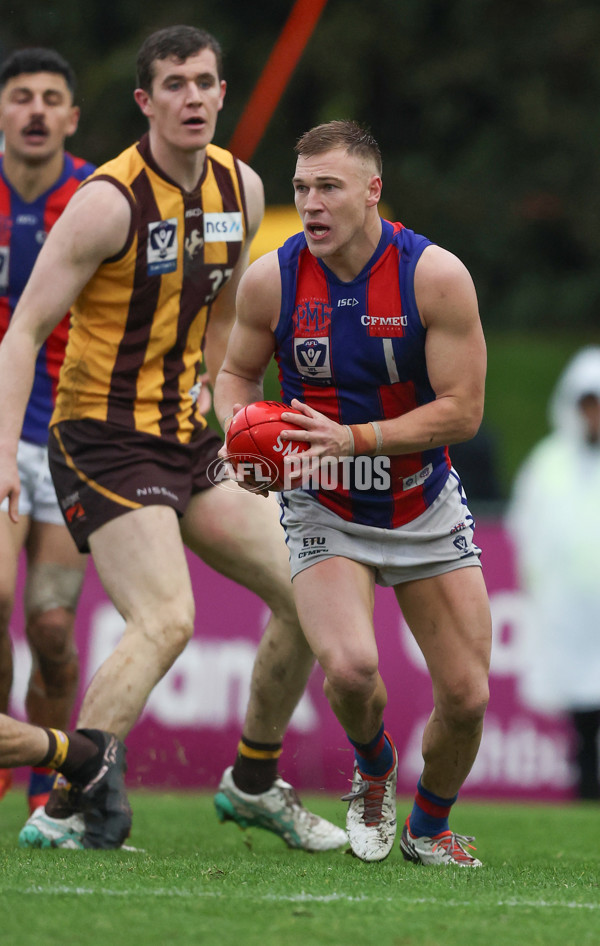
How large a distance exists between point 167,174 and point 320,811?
10.1 ft

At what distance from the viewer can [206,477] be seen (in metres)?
5.65

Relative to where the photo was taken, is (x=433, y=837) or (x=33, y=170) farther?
(x=33, y=170)

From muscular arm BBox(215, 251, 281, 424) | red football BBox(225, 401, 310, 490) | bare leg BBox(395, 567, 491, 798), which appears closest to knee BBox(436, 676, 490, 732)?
bare leg BBox(395, 567, 491, 798)

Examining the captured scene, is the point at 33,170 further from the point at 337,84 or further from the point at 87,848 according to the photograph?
the point at 337,84

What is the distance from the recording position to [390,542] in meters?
4.94

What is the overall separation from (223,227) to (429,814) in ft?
7.24

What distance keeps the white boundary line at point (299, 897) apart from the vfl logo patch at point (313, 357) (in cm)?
162

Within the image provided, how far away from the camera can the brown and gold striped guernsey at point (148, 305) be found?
18.0 ft

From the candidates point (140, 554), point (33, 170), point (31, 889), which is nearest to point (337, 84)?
point (33, 170)

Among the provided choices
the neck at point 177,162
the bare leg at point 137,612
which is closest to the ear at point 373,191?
the neck at point 177,162

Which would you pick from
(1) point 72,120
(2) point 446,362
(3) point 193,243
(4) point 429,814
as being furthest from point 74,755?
(1) point 72,120

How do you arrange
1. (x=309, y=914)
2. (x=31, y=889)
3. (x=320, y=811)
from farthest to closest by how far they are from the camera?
(x=320, y=811)
(x=31, y=889)
(x=309, y=914)

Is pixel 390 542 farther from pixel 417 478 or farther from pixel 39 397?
pixel 39 397

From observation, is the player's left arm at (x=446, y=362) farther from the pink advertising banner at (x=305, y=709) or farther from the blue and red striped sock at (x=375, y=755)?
the pink advertising banner at (x=305, y=709)
